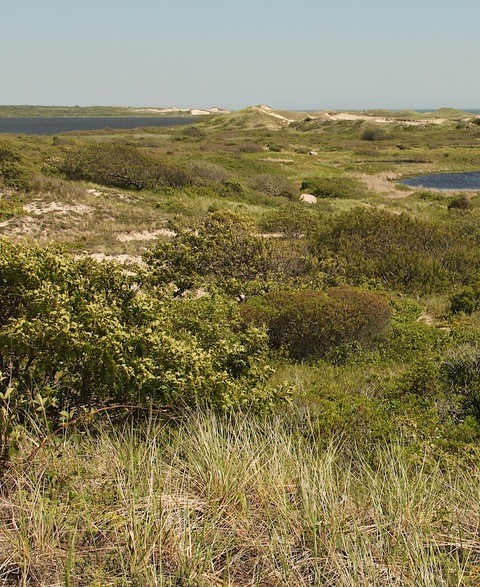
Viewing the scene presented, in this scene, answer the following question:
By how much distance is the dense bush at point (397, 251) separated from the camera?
47.1ft

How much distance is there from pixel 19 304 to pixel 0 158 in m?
23.8

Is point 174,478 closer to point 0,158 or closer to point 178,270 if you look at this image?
point 178,270

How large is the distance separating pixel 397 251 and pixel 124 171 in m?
18.8

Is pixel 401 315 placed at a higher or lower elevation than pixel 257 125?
lower

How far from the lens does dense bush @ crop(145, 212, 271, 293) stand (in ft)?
39.3

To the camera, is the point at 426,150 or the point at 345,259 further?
the point at 426,150

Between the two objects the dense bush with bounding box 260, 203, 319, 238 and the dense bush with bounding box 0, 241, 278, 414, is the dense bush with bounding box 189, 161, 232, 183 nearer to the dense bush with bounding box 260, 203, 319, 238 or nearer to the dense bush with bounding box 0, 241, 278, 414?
the dense bush with bounding box 260, 203, 319, 238

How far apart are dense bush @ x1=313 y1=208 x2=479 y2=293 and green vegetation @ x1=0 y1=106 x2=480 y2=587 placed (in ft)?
0.88

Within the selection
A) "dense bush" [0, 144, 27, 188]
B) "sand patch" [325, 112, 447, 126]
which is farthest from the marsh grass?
"sand patch" [325, 112, 447, 126]

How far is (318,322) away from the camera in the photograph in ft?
32.2

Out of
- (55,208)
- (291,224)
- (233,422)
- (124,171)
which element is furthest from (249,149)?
(233,422)

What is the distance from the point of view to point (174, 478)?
362 cm

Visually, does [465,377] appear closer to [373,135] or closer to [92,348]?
[92,348]

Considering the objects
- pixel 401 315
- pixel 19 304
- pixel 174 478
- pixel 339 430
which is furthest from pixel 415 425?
pixel 401 315
